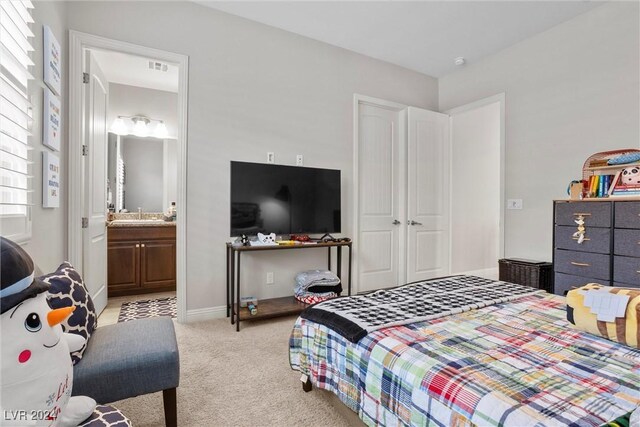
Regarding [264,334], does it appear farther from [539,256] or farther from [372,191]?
[539,256]

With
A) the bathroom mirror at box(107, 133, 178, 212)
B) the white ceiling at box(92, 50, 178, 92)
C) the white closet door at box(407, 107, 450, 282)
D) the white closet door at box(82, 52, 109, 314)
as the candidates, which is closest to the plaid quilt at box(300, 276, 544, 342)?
the white closet door at box(407, 107, 450, 282)

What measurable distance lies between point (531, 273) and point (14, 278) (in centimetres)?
369

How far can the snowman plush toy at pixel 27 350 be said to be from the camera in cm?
66

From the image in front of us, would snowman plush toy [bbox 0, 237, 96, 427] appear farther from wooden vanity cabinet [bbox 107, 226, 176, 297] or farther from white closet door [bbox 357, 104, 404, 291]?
wooden vanity cabinet [bbox 107, 226, 176, 297]

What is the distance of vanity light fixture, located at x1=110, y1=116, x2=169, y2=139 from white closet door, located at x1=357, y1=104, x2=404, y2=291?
275cm

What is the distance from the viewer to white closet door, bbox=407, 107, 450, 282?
13.5 ft

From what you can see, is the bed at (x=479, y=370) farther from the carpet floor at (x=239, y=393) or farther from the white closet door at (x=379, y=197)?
the white closet door at (x=379, y=197)

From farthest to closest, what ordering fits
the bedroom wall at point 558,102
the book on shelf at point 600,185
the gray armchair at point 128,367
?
the bedroom wall at point 558,102, the book on shelf at point 600,185, the gray armchair at point 128,367

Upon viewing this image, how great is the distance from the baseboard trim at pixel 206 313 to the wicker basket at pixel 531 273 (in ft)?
9.67

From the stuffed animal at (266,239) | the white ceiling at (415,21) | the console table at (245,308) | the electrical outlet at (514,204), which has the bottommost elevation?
the console table at (245,308)

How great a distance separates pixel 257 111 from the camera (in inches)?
127

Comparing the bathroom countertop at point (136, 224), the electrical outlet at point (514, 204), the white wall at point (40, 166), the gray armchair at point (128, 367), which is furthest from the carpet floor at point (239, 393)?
the electrical outlet at point (514, 204)

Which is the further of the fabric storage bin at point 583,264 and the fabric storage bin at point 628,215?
the fabric storage bin at point 583,264

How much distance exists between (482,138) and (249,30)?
11.6 feet
